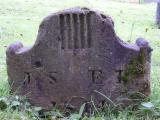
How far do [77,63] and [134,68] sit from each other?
23.6 inches

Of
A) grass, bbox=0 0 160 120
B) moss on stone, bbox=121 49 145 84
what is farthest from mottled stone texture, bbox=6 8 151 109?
grass, bbox=0 0 160 120

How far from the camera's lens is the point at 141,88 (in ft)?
16.2

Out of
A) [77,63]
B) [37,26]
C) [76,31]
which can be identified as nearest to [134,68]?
[77,63]

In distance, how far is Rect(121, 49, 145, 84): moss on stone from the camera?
16.0 feet

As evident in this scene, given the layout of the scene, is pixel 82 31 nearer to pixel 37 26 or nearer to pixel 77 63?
pixel 77 63

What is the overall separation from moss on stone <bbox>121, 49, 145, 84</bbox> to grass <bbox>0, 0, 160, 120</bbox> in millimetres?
318

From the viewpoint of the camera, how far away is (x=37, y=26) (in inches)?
442

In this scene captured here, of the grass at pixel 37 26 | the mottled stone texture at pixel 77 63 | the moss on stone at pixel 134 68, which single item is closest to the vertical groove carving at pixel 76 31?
the mottled stone texture at pixel 77 63

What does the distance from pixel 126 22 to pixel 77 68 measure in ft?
26.9

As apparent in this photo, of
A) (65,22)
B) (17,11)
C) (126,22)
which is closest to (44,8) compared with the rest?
(17,11)

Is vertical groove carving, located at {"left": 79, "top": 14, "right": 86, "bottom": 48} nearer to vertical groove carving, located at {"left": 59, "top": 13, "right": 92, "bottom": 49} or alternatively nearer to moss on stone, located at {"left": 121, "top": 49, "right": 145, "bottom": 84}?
vertical groove carving, located at {"left": 59, "top": 13, "right": 92, "bottom": 49}

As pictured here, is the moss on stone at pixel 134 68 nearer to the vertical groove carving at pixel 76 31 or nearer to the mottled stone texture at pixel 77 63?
the mottled stone texture at pixel 77 63

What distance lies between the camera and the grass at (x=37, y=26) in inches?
198

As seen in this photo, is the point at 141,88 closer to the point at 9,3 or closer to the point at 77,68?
the point at 77,68
